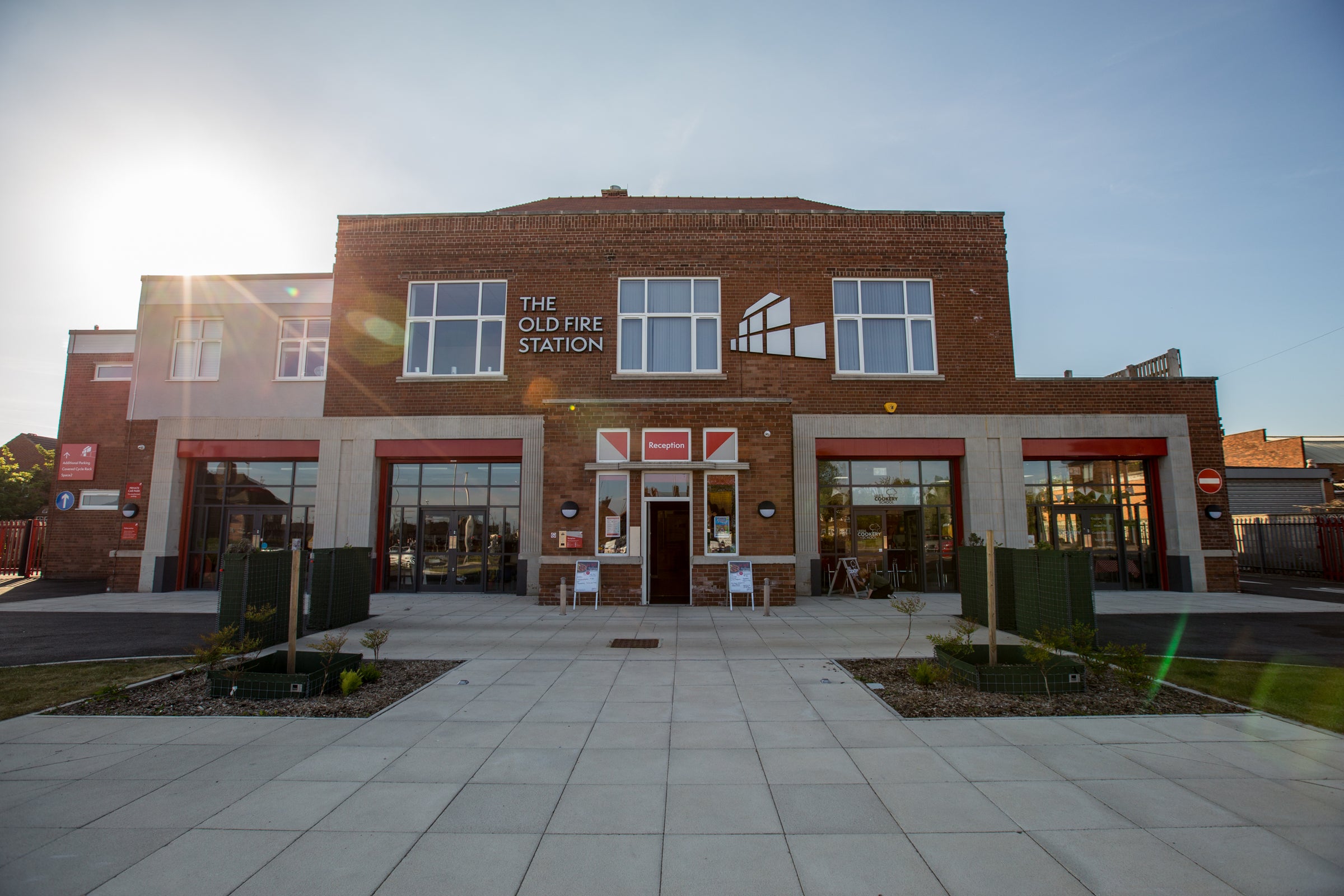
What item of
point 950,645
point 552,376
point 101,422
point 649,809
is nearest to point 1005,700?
point 950,645

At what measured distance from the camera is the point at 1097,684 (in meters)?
7.01

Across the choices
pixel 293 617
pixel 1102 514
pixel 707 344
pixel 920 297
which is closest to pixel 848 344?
pixel 920 297

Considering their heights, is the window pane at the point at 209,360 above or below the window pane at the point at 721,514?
above

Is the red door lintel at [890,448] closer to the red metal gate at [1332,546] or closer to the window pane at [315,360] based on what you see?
the red metal gate at [1332,546]

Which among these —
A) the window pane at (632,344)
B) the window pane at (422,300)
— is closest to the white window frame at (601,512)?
the window pane at (632,344)

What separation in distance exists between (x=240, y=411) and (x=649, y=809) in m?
18.4

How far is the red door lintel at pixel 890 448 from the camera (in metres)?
16.7

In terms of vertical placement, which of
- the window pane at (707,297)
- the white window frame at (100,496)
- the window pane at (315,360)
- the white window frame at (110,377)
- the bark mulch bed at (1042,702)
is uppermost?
the window pane at (707,297)

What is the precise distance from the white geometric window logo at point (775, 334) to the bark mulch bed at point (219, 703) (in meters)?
11.9

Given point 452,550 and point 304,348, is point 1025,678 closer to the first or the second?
point 452,550

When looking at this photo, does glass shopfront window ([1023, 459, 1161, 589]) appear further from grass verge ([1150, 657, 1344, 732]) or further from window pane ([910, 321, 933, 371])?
grass verge ([1150, 657, 1344, 732])

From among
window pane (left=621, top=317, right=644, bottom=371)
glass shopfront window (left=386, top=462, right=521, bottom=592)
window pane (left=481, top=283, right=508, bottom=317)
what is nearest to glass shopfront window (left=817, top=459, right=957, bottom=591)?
window pane (left=621, top=317, right=644, bottom=371)

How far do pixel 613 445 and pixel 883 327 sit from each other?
813cm

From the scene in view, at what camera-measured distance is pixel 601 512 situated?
1489 cm
